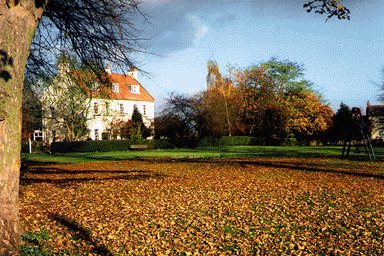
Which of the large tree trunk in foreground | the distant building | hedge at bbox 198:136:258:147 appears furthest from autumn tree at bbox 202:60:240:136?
the large tree trunk in foreground

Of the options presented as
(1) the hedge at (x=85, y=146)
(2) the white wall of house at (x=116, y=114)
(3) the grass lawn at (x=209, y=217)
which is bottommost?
(3) the grass lawn at (x=209, y=217)

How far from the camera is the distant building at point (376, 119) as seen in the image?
7406 centimetres

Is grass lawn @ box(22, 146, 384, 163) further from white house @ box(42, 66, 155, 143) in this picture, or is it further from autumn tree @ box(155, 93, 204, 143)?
autumn tree @ box(155, 93, 204, 143)

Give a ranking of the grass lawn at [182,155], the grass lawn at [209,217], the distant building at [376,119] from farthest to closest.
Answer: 1. the distant building at [376,119]
2. the grass lawn at [182,155]
3. the grass lawn at [209,217]

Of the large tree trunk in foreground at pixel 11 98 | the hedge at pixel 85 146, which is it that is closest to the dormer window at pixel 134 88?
the hedge at pixel 85 146

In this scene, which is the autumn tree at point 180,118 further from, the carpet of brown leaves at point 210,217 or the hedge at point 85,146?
the carpet of brown leaves at point 210,217

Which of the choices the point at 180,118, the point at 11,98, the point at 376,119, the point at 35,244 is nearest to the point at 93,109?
the point at 180,118

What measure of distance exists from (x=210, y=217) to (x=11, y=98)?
4.87 metres

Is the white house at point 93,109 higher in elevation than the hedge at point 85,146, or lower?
higher

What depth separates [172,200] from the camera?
1005cm

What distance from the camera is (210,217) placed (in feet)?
26.1

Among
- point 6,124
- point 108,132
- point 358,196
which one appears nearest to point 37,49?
point 6,124

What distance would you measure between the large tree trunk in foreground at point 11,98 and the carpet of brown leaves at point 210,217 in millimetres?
1360

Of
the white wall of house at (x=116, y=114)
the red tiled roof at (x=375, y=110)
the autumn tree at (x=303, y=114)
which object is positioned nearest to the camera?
the white wall of house at (x=116, y=114)
